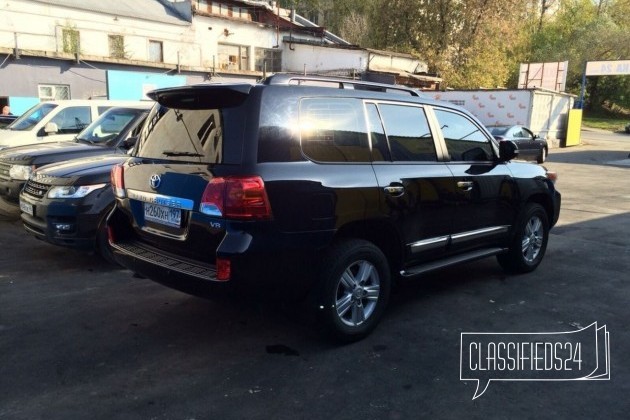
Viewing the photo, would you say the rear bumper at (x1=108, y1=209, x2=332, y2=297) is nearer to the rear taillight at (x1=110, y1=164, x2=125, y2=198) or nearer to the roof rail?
the rear taillight at (x1=110, y1=164, x2=125, y2=198)

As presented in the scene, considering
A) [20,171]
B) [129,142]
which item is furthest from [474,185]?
[20,171]

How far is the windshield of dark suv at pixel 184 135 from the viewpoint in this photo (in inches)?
138

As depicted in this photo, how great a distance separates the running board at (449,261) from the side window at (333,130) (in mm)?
1006

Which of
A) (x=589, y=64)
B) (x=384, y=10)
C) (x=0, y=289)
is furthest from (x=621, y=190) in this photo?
(x=384, y=10)

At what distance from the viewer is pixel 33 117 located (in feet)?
29.6

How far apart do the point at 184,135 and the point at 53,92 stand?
69.8ft

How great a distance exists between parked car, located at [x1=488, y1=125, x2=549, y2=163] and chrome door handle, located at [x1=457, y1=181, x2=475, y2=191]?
15.7m

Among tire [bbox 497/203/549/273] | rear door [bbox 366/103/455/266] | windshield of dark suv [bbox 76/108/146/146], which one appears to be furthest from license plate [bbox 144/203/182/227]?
windshield of dark suv [bbox 76/108/146/146]

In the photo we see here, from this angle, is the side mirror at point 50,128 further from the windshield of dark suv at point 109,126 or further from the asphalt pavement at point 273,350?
the asphalt pavement at point 273,350

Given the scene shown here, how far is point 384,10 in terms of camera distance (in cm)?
3631

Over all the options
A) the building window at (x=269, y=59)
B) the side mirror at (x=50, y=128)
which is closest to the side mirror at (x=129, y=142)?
the side mirror at (x=50, y=128)

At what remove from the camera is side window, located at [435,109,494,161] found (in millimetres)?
4730

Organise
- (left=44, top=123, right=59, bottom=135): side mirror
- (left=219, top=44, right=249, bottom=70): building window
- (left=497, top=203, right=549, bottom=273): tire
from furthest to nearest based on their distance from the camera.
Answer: (left=219, top=44, right=249, bottom=70): building window → (left=44, top=123, right=59, bottom=135): side mirror → (left=497, top=203, right=549, bottom=273): tire

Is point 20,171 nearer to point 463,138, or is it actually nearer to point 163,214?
point 163,214
